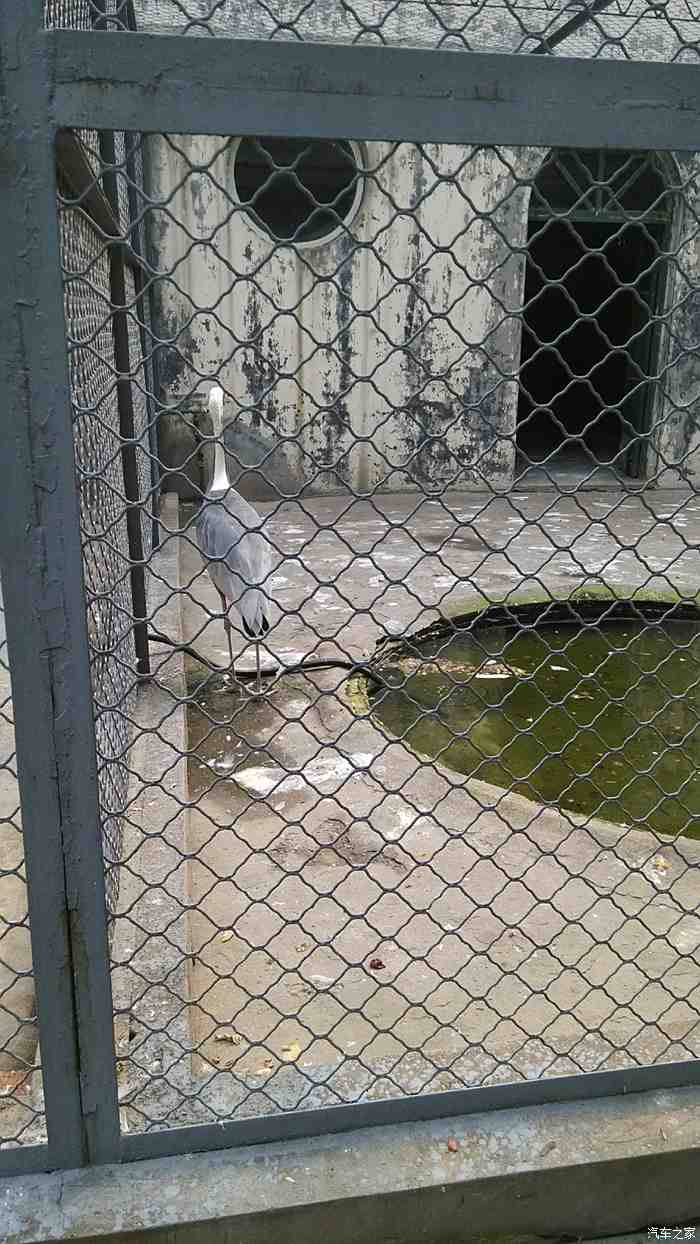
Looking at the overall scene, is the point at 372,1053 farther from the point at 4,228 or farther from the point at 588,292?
the point at 588,292

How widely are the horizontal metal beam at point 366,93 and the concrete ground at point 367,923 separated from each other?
524 mm

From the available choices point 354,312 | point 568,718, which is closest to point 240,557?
point 568,718

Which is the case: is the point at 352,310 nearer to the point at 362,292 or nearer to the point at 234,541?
the point at 362,292

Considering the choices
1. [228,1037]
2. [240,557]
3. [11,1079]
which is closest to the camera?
[11,1079]

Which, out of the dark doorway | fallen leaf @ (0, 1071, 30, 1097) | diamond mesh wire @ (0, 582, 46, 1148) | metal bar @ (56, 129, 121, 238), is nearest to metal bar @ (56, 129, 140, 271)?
metal bar @ (56, 129, 121, 238)

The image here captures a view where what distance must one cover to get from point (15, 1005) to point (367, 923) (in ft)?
2.93

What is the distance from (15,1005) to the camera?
2092 mm

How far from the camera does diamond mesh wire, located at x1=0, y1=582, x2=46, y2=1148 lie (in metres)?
1.63

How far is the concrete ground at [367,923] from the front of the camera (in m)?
1.74

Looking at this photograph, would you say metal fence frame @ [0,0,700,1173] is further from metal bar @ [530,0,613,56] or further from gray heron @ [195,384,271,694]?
gray heron @ [195,384,271,694]

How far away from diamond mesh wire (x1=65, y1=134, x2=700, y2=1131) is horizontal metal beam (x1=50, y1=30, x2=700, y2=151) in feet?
0.23

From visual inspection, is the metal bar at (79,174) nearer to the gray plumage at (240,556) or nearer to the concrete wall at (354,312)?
the gray plumage at (240,556)

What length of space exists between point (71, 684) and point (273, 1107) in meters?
0.83

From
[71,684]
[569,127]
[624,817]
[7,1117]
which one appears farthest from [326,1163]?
[624,817]
